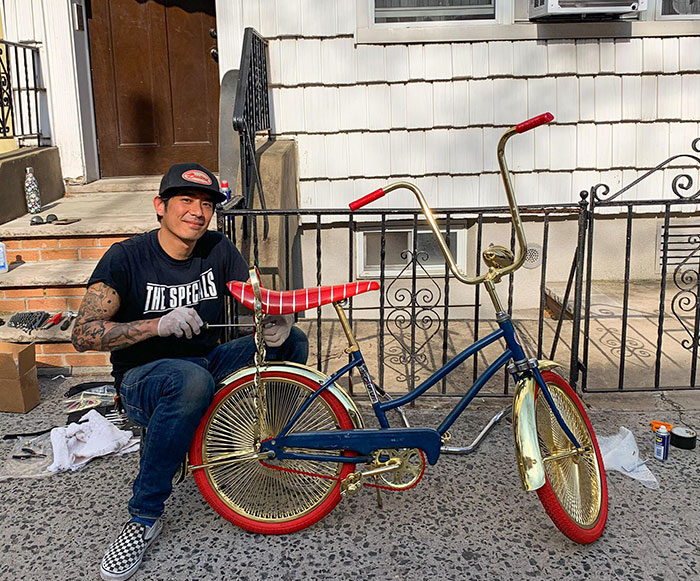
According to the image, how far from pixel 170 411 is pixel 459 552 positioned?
1.23 m

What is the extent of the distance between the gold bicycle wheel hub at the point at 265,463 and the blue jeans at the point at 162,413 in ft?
0.50

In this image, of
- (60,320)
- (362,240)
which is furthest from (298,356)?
(362,240)

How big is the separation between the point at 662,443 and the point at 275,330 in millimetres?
1924

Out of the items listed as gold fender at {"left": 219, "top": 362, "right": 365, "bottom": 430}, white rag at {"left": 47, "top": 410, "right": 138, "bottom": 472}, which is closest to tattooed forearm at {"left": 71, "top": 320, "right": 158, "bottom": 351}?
gold fender at {"left": 219, "top": 362, "right": 365, "bottom": 430}

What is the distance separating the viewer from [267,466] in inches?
115

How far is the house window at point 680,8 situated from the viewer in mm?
5918

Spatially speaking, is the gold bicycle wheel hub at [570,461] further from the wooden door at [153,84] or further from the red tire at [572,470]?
the wooden door at [153,84]

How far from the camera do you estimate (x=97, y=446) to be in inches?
140

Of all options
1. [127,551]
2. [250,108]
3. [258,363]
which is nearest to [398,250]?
[250,108]

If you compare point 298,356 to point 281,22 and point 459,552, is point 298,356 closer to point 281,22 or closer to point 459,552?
point 459,552

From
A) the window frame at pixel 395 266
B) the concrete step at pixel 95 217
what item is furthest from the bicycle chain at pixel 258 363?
the window frame at pixel 395 266

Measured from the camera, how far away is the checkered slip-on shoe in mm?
2625

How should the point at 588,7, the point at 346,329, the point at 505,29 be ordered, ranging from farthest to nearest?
the point at 505,29, the point at 588,7, the point at 346,329

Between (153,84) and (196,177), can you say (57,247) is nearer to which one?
(153,84)
